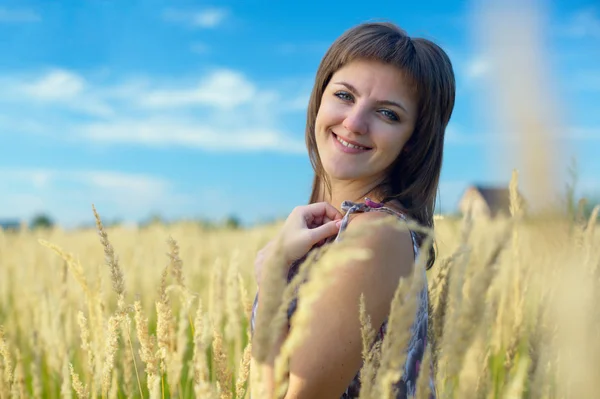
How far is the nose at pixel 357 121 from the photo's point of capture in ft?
5.32

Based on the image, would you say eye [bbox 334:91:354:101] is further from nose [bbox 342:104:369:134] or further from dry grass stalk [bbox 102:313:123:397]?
dry grass stalk [bbox 102:313:123:397]

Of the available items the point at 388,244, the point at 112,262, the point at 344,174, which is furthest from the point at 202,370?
the point at 344,174

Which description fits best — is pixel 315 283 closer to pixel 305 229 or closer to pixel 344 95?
pixel 305 229

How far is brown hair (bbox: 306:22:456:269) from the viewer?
5.48 ft

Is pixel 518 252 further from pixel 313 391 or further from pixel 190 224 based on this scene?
pixel 190 224

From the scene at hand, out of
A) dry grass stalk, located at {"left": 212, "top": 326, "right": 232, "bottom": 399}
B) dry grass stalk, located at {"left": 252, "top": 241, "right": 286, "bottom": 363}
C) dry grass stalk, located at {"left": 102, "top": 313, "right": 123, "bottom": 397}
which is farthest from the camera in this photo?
dry grass stalk, located at {"left": 102, "top": 313, "right": 123, "bottom": 397}

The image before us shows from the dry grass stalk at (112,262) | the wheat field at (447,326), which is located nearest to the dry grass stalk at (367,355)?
the wheat field at (447,326)

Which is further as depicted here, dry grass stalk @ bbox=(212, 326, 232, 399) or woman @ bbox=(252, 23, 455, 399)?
woman @ bbox=(252, 23, 455, 399)

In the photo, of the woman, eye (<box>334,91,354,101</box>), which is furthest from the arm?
eye (<box>334,91,354,101</box>)

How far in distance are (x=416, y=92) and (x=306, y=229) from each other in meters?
0.55

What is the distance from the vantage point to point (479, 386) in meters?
1.14

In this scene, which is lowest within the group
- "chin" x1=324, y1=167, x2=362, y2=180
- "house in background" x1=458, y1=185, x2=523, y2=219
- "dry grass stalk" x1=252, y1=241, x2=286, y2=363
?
"dry grass stalk" x1=252, y1=241, x2=286, y2=363

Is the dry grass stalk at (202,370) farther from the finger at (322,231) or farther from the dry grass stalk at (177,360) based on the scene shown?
the finger at (322,231)

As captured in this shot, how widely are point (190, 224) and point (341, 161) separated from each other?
9.17 meters
